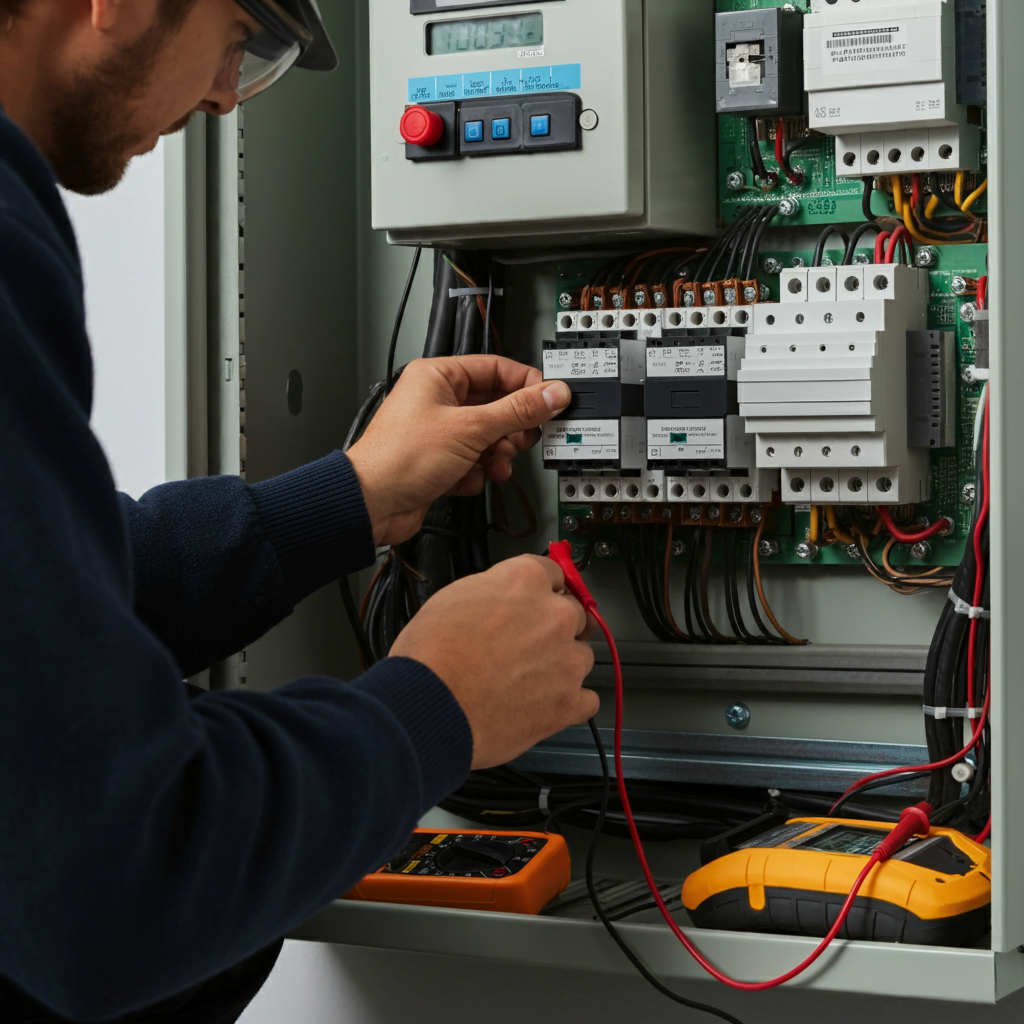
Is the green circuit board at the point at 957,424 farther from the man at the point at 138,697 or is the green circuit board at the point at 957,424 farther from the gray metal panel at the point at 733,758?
the man at the point at 138,697

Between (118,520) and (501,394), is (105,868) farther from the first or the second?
(501,394)

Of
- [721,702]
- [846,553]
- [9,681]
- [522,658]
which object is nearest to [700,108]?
[846,553]

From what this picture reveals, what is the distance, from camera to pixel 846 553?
146cm

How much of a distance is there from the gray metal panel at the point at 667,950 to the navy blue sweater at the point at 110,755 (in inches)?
16.2

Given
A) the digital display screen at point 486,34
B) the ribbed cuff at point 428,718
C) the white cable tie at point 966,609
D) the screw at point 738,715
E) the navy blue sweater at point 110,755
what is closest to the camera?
the navy blue sweater at point 110,755

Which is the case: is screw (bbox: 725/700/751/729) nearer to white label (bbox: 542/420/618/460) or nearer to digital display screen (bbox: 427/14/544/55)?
white label (bbox: 542/420/618/460)

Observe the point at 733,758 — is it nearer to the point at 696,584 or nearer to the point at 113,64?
the point at 696,584

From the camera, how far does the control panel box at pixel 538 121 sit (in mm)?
1357

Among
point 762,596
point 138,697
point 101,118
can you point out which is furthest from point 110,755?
point 762,596

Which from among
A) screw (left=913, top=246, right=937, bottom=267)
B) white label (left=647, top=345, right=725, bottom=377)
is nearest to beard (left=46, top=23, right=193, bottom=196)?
white label (left=647, top=345, right=725, bottom=377)

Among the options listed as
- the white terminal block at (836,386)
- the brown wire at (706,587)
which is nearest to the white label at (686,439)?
the white terminal block at (836,386)

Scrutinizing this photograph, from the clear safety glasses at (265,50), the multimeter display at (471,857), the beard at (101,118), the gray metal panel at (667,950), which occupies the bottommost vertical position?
the gray metal panel at (667,950)

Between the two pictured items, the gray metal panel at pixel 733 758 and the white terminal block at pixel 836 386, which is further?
the gray metal panel at pixel 733 758

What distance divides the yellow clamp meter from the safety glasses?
2.51 feet
